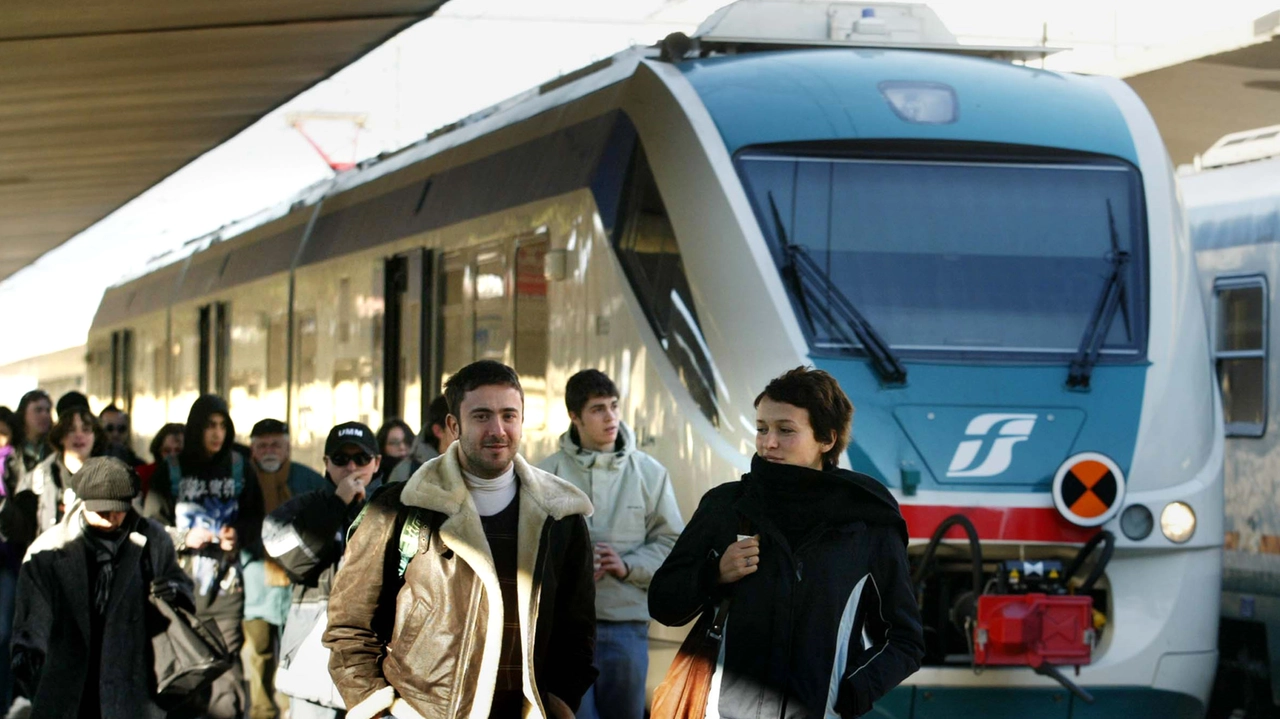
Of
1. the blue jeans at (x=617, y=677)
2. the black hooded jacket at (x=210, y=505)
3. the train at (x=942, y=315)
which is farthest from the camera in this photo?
the black hooded jacket at (x=210, y=505)

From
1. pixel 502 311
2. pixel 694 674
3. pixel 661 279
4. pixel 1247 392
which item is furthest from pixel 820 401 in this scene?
pixel 1247 392

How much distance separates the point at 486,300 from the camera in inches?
395

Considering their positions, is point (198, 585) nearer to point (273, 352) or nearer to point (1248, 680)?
point (1248, 680)

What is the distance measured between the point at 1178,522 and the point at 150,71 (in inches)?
237

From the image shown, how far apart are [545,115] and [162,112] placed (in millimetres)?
3624

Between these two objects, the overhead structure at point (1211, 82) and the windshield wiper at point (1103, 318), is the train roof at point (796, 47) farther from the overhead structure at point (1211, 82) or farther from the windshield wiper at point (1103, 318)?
the overhead structure at point (1211, 82)

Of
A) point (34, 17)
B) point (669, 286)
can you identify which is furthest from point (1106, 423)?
point (34, 17)

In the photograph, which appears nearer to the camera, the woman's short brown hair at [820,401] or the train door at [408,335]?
the woman's short brown hair at [820,401]

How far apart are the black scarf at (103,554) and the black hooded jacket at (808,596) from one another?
285cm

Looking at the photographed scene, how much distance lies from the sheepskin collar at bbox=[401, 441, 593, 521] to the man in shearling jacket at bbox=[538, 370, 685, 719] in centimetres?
183

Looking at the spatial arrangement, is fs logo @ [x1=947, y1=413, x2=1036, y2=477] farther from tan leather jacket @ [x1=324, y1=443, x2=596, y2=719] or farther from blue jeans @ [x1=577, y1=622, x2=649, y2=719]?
tan leather jacket @ [x1=324, y1=443, x2=596, y2=719]

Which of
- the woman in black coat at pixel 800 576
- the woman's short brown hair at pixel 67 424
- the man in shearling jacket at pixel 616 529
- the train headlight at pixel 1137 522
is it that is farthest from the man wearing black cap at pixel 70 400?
the woman in black coat at pixel 800 576

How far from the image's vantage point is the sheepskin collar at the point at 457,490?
436 centimetres

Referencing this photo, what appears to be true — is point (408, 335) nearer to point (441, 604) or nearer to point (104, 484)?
point (104, 484)
